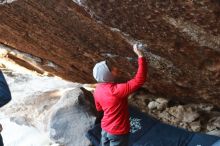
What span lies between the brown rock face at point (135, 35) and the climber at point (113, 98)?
0.96 feet

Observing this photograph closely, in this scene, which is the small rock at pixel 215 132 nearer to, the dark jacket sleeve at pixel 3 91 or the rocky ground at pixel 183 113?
the rocky ground at pixel 183 113

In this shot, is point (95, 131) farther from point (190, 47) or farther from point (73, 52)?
point (190, 47)

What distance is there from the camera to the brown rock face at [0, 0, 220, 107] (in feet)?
11.0

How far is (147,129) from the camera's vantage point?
5.18 meters

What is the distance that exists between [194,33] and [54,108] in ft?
8.63

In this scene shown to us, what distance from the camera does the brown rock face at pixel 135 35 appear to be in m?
3.37

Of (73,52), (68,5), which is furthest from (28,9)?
(73,52)

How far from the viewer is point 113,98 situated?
372 centimetres

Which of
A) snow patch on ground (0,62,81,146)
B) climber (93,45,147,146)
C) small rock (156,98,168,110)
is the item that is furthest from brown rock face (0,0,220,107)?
snow patch on ground (0,62,81,146)

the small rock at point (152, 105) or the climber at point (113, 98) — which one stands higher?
the climber at point (113, 98)

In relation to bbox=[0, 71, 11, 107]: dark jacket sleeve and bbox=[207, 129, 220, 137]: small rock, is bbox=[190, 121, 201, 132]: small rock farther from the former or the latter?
bbox=[0, 71, 11, 107]: dark jacket sleeve

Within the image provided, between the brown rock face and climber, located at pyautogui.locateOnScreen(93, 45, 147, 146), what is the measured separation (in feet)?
0.96

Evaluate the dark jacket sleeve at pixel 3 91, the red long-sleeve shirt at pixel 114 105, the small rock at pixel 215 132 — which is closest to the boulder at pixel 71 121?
the red long-sleeve shirt at pixel 114 105

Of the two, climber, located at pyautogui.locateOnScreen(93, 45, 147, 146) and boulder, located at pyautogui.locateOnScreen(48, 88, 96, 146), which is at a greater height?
climber, located at pyautogui.locateOnScreen(93, 45, 147, 146)
